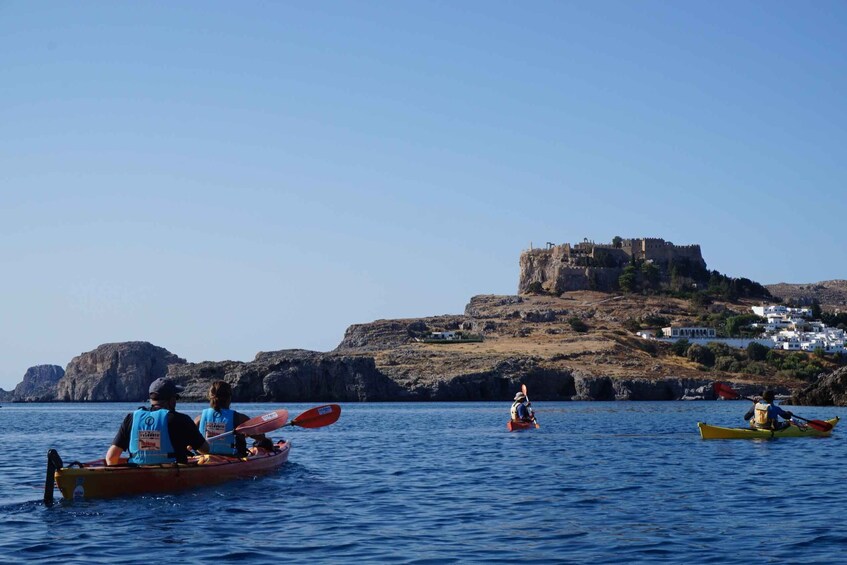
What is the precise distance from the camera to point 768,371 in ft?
405

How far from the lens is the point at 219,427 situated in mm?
21531

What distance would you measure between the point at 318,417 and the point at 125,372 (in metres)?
139

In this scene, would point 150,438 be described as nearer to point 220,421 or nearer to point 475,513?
point 220,421

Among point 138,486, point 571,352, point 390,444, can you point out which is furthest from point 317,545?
point 571,352

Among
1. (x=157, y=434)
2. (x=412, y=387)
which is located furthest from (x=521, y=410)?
(x=412, y=387)

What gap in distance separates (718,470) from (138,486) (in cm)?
1305

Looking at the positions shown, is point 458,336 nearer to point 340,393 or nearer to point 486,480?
point 340,393

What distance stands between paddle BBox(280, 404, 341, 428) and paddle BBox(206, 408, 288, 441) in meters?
1.48

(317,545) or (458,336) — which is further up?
(458,336)

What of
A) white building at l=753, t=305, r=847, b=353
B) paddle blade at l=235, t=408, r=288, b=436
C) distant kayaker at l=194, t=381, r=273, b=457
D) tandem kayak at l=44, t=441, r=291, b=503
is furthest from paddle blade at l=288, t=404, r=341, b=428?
white building at l=753, t=305, r=847, b=353

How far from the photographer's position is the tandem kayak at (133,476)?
1780cm

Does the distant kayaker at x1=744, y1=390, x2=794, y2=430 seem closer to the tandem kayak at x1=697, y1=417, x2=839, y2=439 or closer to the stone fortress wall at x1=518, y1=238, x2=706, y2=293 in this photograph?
the tandem kayak at x1=697, y1=417, x2=839, y2=439

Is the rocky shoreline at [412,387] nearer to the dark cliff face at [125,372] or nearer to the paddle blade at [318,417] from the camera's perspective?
the dark cliff face at [125,372]

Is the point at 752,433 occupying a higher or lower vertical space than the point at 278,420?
lower
